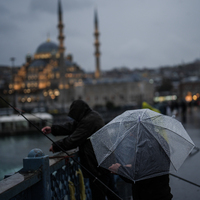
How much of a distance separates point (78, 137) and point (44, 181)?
27.8 inches

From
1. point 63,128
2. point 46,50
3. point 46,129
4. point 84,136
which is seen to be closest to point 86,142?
point 84,136

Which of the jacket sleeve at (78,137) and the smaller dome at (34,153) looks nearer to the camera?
the smaller dome at (34,153)

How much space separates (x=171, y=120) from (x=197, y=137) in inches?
270

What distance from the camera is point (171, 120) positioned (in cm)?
287

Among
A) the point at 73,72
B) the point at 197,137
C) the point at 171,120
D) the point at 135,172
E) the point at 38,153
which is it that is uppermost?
the point at 73,72

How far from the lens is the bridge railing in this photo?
230 centimetres

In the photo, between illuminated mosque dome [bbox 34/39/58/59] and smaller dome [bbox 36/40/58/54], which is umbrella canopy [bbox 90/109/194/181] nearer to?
illuminated mosque dome [bbox 34/39/58/59]

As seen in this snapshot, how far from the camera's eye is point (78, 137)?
10.5 ft

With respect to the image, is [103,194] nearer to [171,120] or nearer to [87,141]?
[87,141]

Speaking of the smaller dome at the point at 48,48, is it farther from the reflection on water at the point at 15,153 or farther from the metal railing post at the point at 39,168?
the metal railing post at the point at 39,168

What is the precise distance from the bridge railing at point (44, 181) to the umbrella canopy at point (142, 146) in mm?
530

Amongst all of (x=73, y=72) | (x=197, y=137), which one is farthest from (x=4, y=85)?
(x=197, y=137)

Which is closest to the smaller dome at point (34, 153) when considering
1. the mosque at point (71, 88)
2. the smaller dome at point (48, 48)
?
the mosque at point (71, 88)

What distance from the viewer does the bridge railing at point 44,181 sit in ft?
7.56
